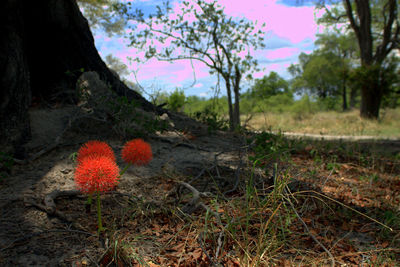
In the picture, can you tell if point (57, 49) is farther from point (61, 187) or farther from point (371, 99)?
point (371, 99)

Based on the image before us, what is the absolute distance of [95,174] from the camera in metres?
1.51

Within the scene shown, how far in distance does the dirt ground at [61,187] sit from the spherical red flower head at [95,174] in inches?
15.8

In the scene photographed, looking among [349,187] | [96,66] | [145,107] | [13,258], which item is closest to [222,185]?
[349,187]

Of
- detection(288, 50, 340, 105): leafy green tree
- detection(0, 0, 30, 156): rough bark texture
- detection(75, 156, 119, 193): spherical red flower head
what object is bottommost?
detection(75, 156, 119, 193): spherical red flower head

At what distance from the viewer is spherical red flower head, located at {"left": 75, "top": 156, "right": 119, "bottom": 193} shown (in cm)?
151

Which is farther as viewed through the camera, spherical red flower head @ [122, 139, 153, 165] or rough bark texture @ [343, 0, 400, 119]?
rough bark texture @ [343, 0, 400, 119]

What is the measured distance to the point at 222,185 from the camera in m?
2.80

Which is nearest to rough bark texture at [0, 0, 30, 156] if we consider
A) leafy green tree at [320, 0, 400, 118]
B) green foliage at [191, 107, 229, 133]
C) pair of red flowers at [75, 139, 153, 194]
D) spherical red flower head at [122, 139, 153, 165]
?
spherical red flower head at [122, 139, 153, 165]

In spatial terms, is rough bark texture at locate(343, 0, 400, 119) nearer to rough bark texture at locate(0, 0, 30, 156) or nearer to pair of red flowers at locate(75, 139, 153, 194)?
rough bark texture at locate(0, 0, 30, 156)

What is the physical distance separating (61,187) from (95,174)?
A: 4.02ft

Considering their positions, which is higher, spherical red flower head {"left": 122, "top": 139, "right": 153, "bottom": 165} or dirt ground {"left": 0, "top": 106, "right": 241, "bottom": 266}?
spherical red flower head {"left": 122, "top": 139, "right": 153, "bottom": 165}

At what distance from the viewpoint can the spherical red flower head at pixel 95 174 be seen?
4.97 feet

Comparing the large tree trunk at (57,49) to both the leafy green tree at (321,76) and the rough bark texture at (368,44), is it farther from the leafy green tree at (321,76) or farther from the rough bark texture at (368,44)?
the leafy green tree at (321,76)

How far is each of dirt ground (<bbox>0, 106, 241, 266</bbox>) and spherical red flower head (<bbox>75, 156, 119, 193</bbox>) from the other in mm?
401
